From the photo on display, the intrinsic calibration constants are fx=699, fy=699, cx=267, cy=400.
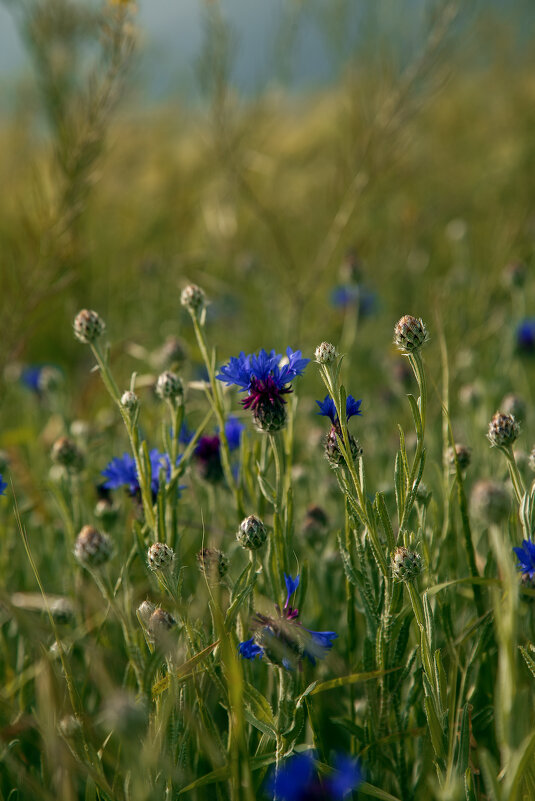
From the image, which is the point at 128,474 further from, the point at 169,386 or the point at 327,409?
the point at 327,409

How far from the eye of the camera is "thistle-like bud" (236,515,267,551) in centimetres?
88

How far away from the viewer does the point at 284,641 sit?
80 cm

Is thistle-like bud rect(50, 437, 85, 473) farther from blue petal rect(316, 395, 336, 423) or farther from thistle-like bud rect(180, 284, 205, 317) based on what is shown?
blue petal rect(316, 395, 336, 423)

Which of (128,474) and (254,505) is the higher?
(128,474)

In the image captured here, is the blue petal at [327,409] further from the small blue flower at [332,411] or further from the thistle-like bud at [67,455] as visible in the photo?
→ the thistle-like bud at [67,455]

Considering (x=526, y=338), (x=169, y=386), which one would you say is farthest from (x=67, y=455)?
(x=526, y=338)

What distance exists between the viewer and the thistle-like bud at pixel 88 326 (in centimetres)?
104

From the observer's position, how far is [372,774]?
898mm

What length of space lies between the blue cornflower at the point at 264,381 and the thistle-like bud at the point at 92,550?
27cm

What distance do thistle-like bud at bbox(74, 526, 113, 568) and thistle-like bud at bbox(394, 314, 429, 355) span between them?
48cm

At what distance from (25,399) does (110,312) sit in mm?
840

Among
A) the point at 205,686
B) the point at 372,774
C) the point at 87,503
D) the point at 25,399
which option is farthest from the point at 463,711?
the point at 25,399

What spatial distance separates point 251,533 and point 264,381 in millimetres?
219

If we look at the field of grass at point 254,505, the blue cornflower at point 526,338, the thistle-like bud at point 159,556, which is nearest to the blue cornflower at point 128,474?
the field of grass at point 254,505
